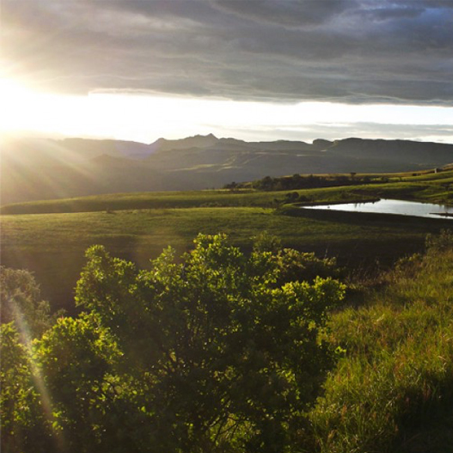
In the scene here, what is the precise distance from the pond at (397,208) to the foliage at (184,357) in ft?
150

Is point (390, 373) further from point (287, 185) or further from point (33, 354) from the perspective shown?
point (287, 185)

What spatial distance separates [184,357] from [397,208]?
173 ft

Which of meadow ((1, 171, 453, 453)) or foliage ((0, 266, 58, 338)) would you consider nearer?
meadow ((1, 171, 453, 453))

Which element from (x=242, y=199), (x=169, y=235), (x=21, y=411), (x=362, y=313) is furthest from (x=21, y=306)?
(x=242, y=199)

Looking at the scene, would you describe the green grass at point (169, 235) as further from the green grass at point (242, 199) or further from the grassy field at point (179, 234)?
the green grass at point (242, 199)

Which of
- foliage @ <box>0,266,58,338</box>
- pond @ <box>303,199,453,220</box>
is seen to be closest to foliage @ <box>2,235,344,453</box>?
foliage @ <box>0,266,58,338</box>

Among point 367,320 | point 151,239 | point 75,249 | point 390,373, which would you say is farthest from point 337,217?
point 390,373

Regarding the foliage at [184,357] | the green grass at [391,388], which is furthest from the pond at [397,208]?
the foliage at [184,357]

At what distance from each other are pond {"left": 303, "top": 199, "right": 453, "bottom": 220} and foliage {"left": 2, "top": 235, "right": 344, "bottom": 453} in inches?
1797

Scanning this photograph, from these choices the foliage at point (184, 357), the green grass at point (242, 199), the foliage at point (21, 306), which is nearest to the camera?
the foliage at point (184, 357)

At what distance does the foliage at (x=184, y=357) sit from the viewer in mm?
4445

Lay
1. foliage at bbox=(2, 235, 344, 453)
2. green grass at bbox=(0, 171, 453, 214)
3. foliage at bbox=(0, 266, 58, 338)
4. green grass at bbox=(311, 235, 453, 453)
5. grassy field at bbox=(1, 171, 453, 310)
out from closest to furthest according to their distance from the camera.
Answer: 1. foliage at bbox=(2, 235, 344, 453)
2. green grass at bbox=(311, 235, 453, 453)
3. foliage at bbox=(0, 266, 58, 338)
4. grassy field at bbox=(1, 171, 453, 310)
5. green grass at bbox=(0, 171, 453, 214)

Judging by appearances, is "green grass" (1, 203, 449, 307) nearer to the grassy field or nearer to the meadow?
the grassy field

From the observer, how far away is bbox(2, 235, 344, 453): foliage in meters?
4.45
